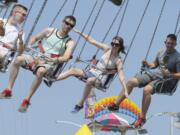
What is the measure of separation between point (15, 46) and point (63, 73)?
1718 millimetres

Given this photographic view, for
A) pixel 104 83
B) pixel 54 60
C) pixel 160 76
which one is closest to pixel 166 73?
pixel 160 76

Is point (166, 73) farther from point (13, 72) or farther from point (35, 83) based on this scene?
point (13, 72)

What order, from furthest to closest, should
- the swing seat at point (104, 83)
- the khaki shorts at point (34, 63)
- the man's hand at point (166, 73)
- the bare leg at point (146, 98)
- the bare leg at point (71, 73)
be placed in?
the bare leg at point (71, 73), the swing seat at point (104, 83), the bare leg at point (146, 98), the khaki shorts at point (34, 63), the man's hand at point (166, 73)

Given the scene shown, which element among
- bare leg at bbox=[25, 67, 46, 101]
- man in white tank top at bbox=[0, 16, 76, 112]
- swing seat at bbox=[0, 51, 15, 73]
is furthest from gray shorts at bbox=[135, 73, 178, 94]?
swing seat at bbox=[0, 51, 15, 73]

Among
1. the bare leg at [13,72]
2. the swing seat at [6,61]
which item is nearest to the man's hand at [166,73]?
the bare leg at [13,72]

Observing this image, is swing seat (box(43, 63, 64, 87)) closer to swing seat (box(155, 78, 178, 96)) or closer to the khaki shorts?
the khaki shorts

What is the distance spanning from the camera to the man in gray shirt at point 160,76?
20.2 metres

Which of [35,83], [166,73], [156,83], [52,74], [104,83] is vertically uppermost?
[166,73]

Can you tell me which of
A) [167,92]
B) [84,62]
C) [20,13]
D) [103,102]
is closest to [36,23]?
[20,13]

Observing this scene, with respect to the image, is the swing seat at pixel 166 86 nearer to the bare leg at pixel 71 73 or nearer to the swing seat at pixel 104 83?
the swing seat at pixel 104 83

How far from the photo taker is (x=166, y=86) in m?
20.4

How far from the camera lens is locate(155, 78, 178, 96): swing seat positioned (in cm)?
2029

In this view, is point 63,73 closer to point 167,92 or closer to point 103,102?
point 167,92

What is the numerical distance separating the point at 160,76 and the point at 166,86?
31 centimetres
